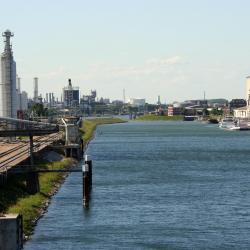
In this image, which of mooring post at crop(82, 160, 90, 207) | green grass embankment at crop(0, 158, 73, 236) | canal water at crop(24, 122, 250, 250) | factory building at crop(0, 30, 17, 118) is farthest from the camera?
factory building at crop(0, 30, 17, 118)

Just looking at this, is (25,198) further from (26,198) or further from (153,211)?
(153,211)

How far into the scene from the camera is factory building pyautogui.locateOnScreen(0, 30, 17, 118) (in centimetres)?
11719

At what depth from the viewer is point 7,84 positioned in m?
118

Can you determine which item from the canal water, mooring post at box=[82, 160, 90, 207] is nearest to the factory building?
the canal water

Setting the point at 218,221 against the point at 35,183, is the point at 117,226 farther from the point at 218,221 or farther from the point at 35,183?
the point at 35,183

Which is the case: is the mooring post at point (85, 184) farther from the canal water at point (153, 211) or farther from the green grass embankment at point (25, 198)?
the green grass embankment at point (25, 198)

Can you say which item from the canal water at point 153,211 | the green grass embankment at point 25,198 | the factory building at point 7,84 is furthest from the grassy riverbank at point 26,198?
the factory building at point 7,84

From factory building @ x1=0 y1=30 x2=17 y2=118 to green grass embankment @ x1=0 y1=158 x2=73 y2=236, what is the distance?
54607 millimetres

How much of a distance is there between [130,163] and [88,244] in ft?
163

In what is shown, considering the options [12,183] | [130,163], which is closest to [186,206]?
[12,183]

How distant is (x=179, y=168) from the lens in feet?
262

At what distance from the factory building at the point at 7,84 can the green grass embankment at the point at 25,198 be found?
5461 cm

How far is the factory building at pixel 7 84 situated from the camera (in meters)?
117

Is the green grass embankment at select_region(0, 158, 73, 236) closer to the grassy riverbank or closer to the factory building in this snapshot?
the grassy riverbank
